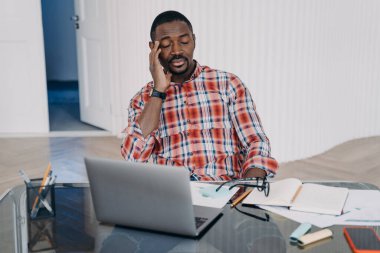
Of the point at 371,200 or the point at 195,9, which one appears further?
the point at 195,9

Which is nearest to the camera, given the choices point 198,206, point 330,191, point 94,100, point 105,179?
point 105,179

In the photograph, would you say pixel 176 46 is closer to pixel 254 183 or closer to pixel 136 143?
pixel 136 143

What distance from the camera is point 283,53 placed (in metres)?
4.23

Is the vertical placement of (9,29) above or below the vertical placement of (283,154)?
above

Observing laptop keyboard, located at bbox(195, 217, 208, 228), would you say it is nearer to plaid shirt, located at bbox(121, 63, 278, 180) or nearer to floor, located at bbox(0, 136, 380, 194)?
plaid shirt, located at bbox(121, 63, 278, 180)

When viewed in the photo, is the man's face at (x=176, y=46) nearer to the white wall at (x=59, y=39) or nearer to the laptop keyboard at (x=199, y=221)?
the laptop keyboard at (x=199, y=221)

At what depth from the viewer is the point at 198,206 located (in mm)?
1594

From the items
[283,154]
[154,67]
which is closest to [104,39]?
[283,154]

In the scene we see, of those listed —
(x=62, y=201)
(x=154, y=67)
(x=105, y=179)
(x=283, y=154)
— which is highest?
(x=154, y=67)

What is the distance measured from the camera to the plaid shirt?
2.15 meters

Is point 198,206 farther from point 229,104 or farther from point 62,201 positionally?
point 229,104

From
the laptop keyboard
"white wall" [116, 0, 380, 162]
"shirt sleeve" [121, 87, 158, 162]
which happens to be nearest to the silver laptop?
the laptop keyboard

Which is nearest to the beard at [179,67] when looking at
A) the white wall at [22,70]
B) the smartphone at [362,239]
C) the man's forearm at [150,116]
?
the man's forearm at [150,116]

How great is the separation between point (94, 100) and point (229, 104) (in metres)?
3.41
